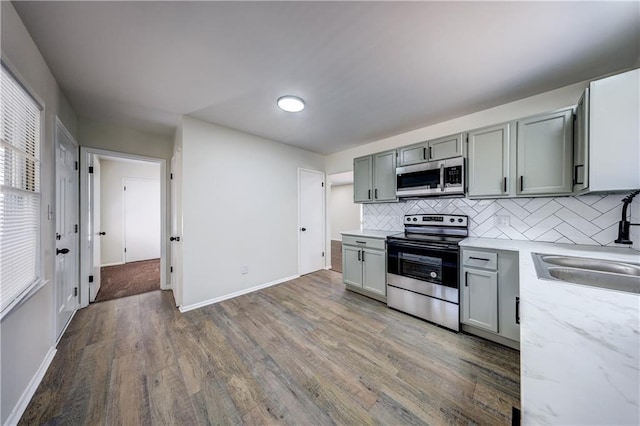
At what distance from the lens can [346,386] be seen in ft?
5.29

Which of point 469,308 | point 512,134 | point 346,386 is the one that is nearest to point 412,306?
point 469,308

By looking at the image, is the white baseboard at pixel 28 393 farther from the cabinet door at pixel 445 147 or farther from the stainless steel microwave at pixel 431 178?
the cabinet door at pixel 445 147

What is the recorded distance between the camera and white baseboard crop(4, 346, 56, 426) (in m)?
1.34

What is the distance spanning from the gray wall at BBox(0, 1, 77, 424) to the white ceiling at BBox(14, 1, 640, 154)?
0.13m

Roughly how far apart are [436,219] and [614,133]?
1608 millimetres

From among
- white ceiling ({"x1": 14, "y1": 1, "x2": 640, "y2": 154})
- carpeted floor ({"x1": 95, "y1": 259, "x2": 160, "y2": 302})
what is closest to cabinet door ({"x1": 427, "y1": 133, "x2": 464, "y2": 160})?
white ceiling ({"x1": 14, "y1": 1, "x2": 640, "y2": 154})

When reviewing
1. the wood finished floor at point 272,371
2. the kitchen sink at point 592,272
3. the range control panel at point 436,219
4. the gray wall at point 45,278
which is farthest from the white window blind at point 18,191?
the range control panel at point 436,219

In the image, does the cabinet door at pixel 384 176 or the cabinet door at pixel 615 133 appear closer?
the cabinet door at pixel 615 133

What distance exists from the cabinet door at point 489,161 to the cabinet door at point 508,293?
0.70m

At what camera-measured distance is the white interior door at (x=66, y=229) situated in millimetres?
2204

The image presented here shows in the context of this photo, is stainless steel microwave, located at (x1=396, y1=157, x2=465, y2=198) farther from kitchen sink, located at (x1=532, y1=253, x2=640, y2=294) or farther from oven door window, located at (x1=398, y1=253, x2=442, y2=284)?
kitchen sink, located at (x1=532, y1=253, x2=640, y2=294)

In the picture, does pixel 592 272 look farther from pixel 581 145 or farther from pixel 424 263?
pixel 424 263

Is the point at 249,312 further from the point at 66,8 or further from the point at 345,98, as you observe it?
the point at 66,8

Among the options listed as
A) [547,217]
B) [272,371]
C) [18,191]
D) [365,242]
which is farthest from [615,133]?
[18,191]
